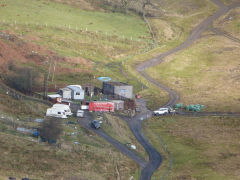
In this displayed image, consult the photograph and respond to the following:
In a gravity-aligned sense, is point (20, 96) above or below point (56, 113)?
above

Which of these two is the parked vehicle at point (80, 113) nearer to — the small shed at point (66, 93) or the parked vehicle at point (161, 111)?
the small shed at point (66, 93)

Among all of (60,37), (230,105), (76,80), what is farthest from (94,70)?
(230,105)

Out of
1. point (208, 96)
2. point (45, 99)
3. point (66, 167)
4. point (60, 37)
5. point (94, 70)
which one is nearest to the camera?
point (66, 167)

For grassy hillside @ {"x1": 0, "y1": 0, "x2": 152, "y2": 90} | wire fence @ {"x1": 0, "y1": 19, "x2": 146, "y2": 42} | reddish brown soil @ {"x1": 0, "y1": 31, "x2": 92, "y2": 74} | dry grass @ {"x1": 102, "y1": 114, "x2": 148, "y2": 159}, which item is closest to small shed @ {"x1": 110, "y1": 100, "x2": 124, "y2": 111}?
dry grass @ {"x1": 102, "y1": 114, "x2": 148, "y2": 159}

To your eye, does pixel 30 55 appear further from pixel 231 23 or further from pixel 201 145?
pixel 231 23

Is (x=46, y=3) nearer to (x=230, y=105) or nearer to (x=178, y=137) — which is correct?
(x=230, y=105)

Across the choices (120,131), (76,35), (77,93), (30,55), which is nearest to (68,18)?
(76,35)

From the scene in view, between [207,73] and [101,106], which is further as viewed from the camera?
[207,73]
